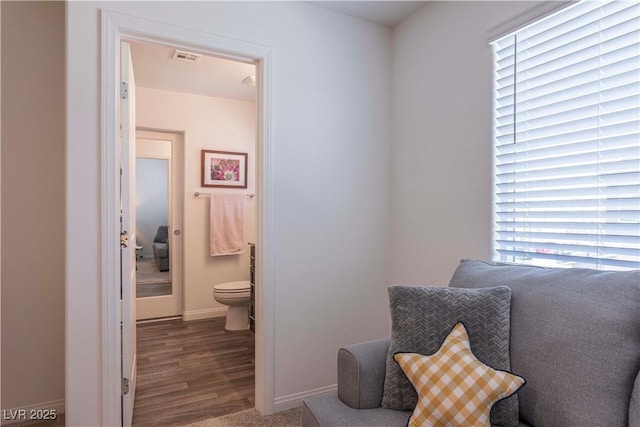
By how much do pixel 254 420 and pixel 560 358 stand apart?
5.46 feet

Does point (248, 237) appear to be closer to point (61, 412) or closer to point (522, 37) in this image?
point (61, 412)

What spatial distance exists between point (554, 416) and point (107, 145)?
7.00 feet

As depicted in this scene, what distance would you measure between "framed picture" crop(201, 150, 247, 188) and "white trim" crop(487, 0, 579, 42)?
3.07m

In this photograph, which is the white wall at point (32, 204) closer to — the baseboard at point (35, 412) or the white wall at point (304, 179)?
the baseboard at point (35, 412)

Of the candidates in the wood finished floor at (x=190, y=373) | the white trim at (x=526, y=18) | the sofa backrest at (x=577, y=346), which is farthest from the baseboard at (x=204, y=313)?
the white trim at (x=526, y=18)

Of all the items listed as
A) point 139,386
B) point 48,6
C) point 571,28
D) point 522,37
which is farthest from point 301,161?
point 139,386

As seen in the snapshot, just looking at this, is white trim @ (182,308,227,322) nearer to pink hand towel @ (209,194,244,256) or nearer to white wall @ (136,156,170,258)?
pink hand towel @ (209,194,244,256)

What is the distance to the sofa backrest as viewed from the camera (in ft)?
3.48

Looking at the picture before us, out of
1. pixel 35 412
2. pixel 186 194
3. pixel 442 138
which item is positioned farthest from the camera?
pixel 186 194

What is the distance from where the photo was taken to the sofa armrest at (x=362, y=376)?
137 centimetres

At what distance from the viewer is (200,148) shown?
4.12 meters

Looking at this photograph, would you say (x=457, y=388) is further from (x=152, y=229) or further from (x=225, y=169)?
(x=152, y=229)

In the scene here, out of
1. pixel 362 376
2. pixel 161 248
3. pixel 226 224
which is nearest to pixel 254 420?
pixel 362 376

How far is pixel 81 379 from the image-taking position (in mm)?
1739
